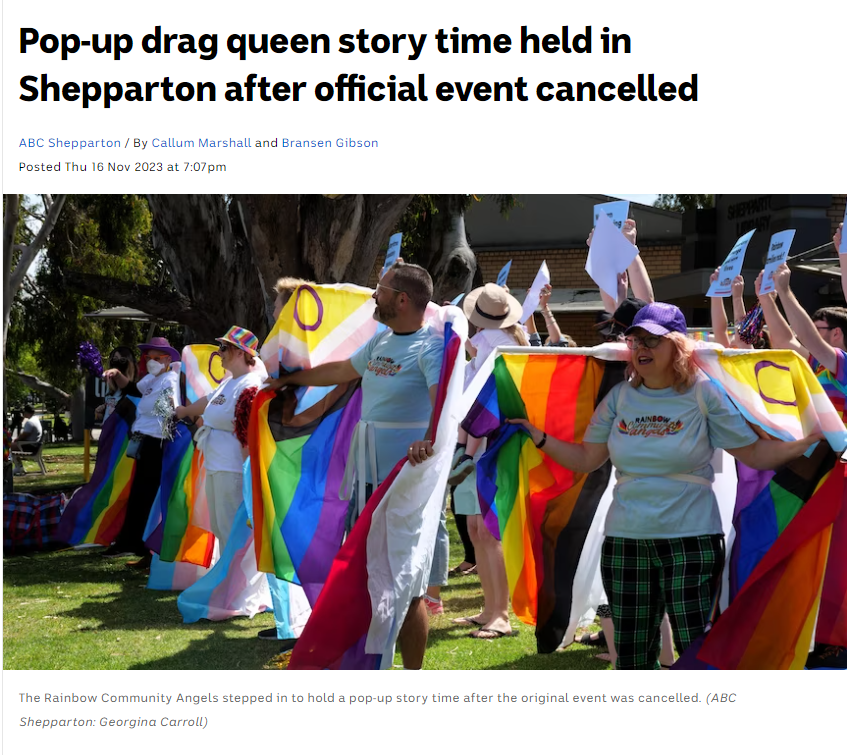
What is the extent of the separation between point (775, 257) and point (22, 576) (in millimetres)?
6635

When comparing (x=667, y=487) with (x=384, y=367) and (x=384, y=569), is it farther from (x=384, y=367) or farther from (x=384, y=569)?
(x=384, y=367)

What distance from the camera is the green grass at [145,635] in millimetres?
5637

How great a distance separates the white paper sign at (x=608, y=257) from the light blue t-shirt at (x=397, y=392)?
114 cm

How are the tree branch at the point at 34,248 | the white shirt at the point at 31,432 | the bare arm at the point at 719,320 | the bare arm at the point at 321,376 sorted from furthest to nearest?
the white shirt at the point at 31,432 < the tree branch at the point at 34,248 < the bare arm at the point at 719,320 < the bare arm at the point at 321,376

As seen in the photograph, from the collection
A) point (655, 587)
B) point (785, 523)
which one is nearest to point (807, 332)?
point (785, 523)

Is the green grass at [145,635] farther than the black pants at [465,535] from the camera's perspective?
No

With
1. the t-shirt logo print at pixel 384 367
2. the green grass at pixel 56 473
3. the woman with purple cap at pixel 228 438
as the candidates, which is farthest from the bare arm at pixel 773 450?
the green grass at pixel 56 473

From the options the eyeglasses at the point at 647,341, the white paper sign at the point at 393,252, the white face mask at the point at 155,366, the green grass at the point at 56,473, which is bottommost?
the green grass at the point at 56,473

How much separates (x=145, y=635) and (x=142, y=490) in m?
3.05

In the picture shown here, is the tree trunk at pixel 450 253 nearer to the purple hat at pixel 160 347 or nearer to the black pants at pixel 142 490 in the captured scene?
the purple hat at pixel 160 347

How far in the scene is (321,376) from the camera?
17.8 ft

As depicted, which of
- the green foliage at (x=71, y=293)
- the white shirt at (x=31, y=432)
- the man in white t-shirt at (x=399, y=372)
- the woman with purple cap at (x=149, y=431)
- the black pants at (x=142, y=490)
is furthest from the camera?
the green foliage at (x=71, y=293)
